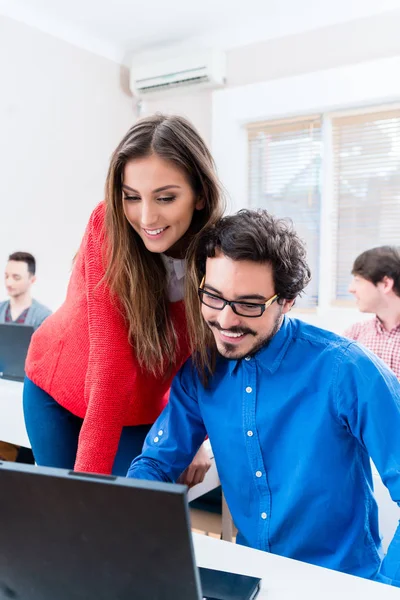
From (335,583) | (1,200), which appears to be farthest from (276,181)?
(335,583)

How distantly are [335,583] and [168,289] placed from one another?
70 centimetres

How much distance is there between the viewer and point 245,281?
43.1 inches

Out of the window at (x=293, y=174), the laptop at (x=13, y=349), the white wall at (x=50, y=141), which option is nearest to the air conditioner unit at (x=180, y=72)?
the white wall at (x=50, y=141)

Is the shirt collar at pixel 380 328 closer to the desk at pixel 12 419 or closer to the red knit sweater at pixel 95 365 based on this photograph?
the desk at pixel 12 419

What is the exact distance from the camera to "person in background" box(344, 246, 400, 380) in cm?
298

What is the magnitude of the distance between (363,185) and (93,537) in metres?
3.66

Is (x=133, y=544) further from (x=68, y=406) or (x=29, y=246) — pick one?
(x=29, y=246)

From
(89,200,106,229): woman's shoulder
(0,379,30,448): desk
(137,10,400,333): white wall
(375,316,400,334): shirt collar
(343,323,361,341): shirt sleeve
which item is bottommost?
(0,379,30,448): desk

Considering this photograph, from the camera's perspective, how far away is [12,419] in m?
2.34

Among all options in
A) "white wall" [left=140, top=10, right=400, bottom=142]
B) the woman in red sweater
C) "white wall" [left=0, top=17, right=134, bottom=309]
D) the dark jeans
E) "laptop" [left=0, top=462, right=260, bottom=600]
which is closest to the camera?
"laptop" [left=0, top=462, right=260, bottom=600]

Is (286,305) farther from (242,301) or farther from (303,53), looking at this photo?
(303,53)

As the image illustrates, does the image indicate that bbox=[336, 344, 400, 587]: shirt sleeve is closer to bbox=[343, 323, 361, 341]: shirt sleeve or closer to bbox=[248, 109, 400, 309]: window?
bbox=[343, 323, 361, 341]: shirt sleeve

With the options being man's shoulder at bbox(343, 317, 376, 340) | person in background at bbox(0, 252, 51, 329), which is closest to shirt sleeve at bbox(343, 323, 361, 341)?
man's shoulder at bbox(343, 317, 376, 340)

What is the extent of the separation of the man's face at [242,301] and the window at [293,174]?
300cm
